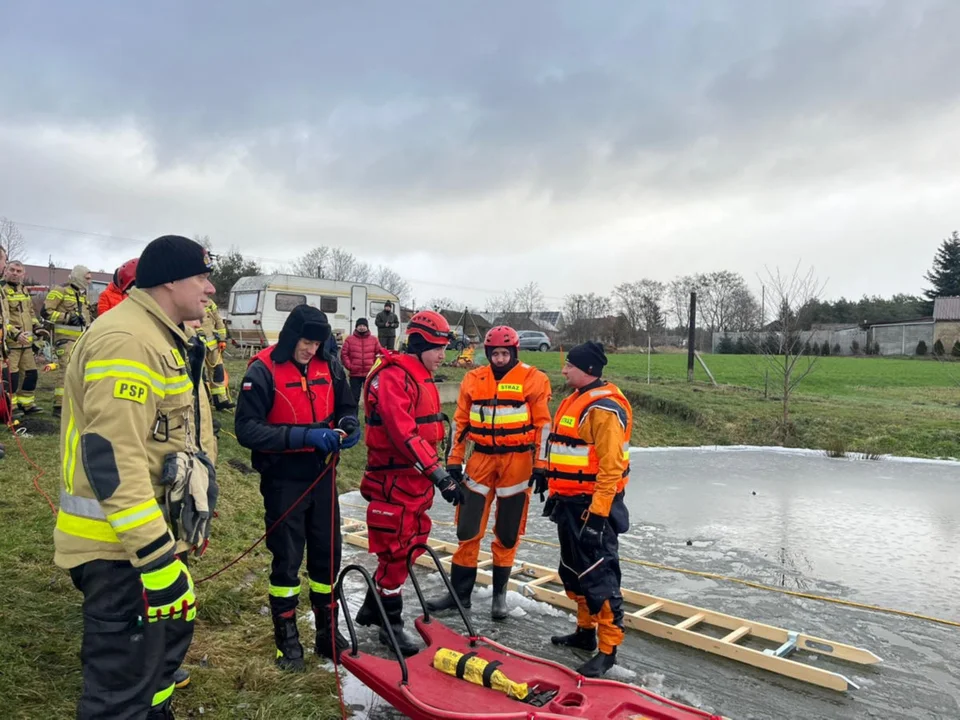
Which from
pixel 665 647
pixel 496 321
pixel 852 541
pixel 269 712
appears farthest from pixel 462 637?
pixel 496 321

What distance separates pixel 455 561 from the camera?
5.10 m

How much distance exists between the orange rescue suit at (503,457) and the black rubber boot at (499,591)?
6cm

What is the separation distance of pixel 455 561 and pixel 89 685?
306 cm

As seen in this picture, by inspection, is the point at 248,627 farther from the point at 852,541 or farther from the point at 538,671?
the point at 852,541

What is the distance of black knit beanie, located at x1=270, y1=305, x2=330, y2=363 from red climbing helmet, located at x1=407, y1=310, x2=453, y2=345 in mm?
670

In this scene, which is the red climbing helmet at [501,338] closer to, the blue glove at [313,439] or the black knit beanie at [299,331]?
the black knit beanie at [299,331]

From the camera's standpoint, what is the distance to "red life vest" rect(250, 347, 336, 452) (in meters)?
3.86

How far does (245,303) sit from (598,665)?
20190 millimetres

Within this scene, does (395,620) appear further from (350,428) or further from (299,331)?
(299,331)

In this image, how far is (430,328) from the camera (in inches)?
171

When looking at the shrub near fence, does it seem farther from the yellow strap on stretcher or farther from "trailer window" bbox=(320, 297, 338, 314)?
the yellow strap on stretcher

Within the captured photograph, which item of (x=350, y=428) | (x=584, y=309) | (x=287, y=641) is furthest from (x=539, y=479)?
(x=584, y=309)

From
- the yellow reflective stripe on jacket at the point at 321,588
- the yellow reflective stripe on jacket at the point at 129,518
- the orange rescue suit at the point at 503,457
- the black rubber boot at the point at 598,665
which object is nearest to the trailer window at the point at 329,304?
the orange rescue suit at the point at 503,457

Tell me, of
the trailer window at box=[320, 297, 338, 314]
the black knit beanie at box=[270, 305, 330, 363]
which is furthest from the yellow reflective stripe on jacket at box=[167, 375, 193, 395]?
the trailer window at box=[320, 297, 338, 314]
